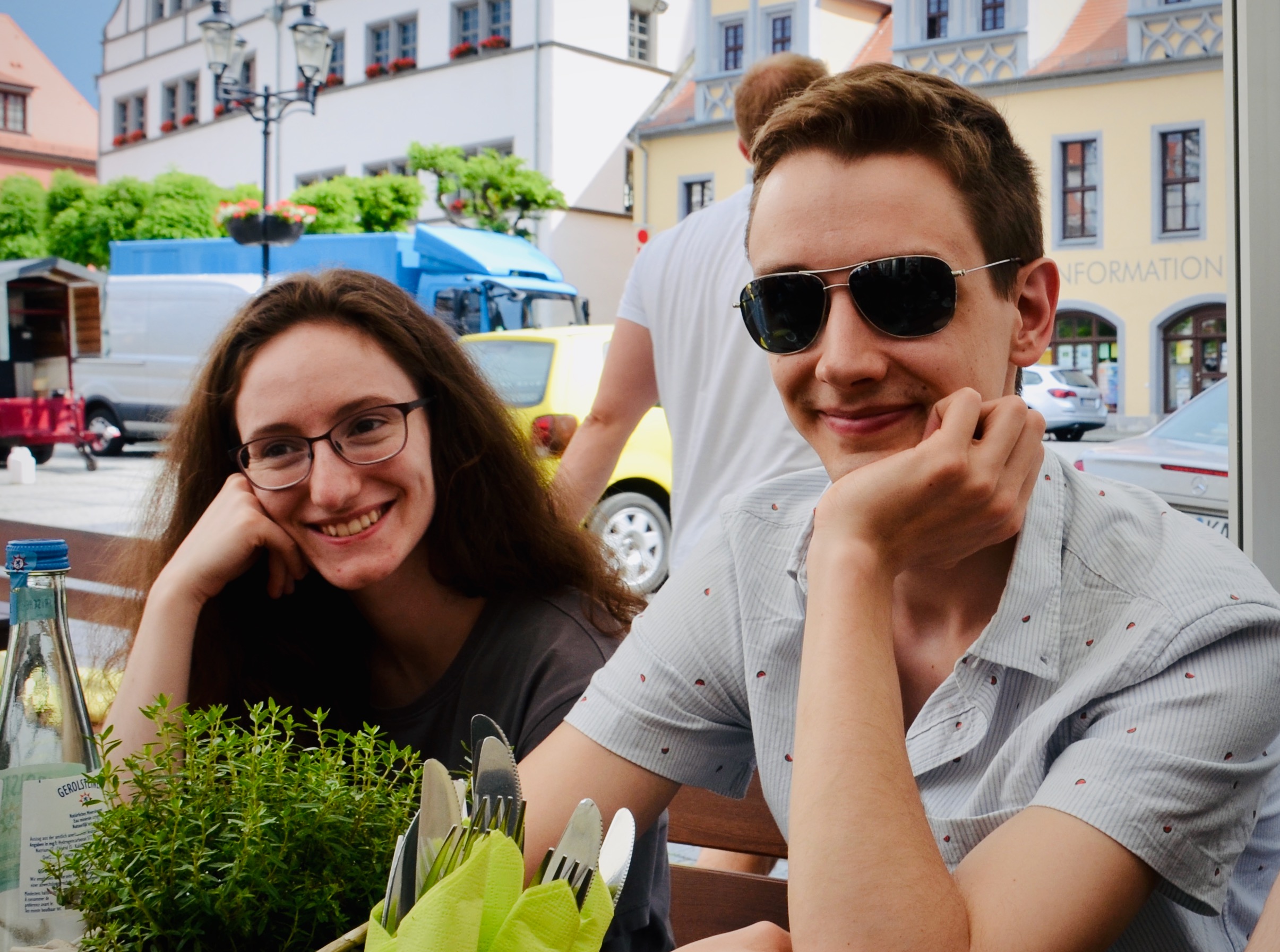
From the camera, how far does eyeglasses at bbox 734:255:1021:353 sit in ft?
3.82

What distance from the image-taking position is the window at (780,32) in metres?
15.3

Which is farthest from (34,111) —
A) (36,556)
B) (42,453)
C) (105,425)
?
(105,425)

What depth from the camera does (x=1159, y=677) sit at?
1.04 meters

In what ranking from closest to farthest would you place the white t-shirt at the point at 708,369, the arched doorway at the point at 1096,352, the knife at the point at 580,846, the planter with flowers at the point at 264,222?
the knife at the point at 580,846
the white t-shirt at the point at 708,369
the arched doorway at the point at 1096,352
the planter with flowers at the point at 264,222

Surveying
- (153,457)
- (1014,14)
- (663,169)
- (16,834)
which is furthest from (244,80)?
(16,834)

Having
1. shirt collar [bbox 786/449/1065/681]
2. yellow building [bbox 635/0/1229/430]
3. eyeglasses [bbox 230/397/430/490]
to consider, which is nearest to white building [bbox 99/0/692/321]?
yellow building [bbox 635/0/1229/430]

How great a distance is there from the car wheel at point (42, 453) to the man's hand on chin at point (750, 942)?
20.3 ft

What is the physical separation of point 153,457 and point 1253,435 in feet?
5.65

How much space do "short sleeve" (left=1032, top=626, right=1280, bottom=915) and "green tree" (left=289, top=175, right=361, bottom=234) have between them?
17.9m

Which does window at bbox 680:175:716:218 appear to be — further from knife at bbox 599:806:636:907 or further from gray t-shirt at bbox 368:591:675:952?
knife at bbox 599:806:636:907

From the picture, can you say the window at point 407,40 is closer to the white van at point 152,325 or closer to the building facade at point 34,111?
the white van at point 152,325

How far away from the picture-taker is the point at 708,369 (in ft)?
9.46

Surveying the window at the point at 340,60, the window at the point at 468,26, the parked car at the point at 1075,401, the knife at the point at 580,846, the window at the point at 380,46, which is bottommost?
the knife at the point at 580,846

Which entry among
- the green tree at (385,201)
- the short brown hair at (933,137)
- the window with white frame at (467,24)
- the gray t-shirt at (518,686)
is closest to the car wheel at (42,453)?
the gray t-shirt at (518,686)
